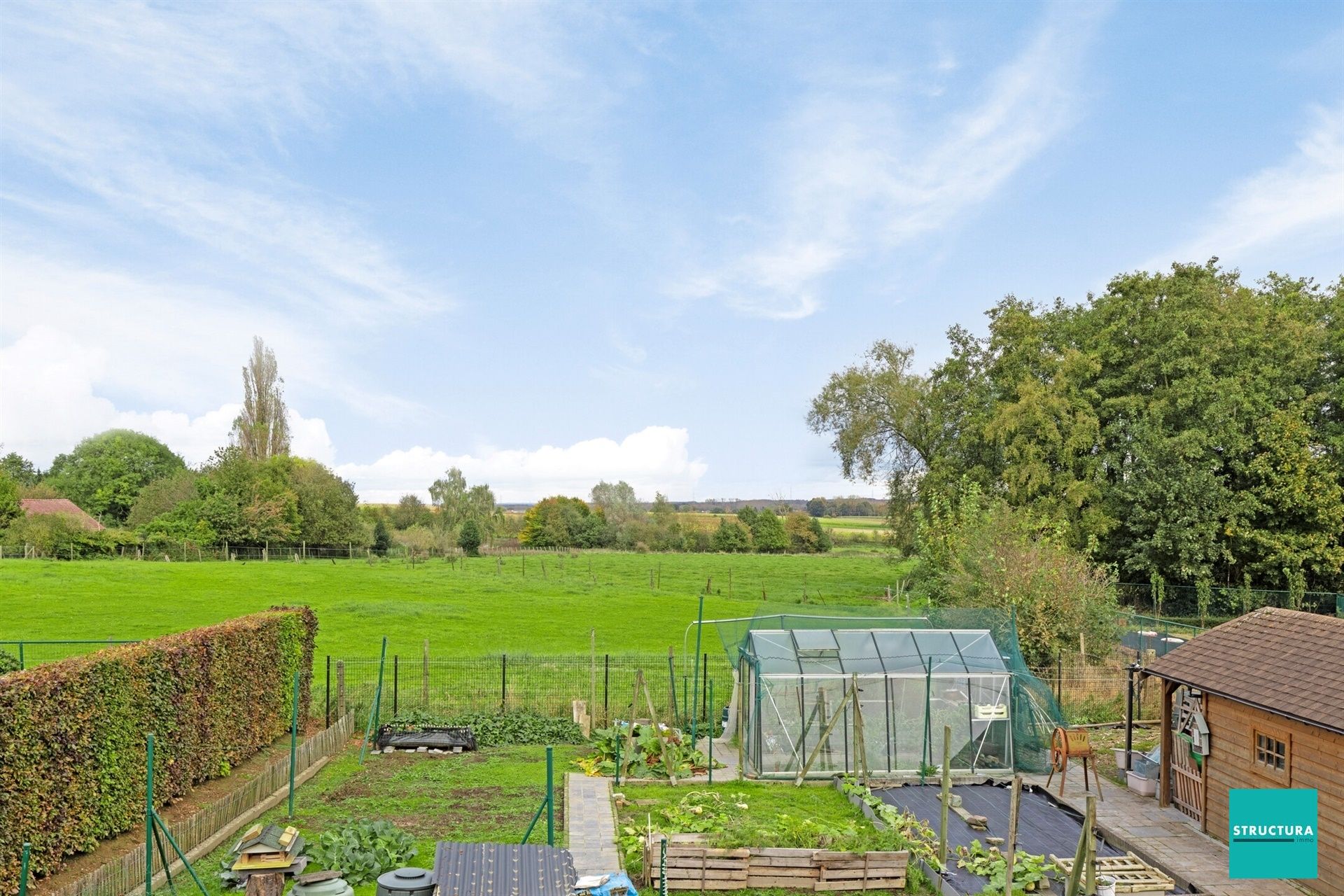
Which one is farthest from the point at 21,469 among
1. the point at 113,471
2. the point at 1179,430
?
the point at 1179,430

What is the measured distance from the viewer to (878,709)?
16.7m

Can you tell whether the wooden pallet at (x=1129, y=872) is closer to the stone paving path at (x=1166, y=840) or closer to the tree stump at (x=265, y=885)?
the stone paving path at (x=1166, y=840)

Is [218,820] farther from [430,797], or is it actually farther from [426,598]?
[426,598]

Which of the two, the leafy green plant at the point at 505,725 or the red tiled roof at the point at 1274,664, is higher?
the red tiled roof at the point at 1274,664

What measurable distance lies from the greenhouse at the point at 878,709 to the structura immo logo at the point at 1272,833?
14.3 feet

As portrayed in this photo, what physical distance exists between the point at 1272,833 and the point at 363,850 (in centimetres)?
1148

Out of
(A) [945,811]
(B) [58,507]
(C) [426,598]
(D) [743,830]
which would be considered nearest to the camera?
(A) [945,811]

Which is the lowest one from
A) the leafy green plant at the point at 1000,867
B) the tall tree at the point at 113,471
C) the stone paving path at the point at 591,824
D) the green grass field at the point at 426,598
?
the stone paving path at the point at 591,824

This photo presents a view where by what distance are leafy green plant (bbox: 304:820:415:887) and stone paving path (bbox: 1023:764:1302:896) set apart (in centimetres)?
958

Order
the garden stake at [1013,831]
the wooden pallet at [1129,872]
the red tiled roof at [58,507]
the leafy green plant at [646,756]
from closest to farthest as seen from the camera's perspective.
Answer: the garden stake at [1013,831] → the wooden pallet at [1129,872] → the leafy green plant at [646,756] → the red tiled roof at [58,507]

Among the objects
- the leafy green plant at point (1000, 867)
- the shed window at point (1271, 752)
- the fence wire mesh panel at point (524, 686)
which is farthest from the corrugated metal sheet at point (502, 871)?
the shed window at point (1271, 752)

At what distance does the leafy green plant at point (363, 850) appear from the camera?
35.8 ft

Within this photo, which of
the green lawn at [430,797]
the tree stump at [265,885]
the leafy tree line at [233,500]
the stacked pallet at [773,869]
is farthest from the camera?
the leafy tree line at [233,500]

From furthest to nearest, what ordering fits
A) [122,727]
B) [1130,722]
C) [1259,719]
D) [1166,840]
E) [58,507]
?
[58,507] → [1130,722] → [1166,840] → [1259,719] → [122,727]
